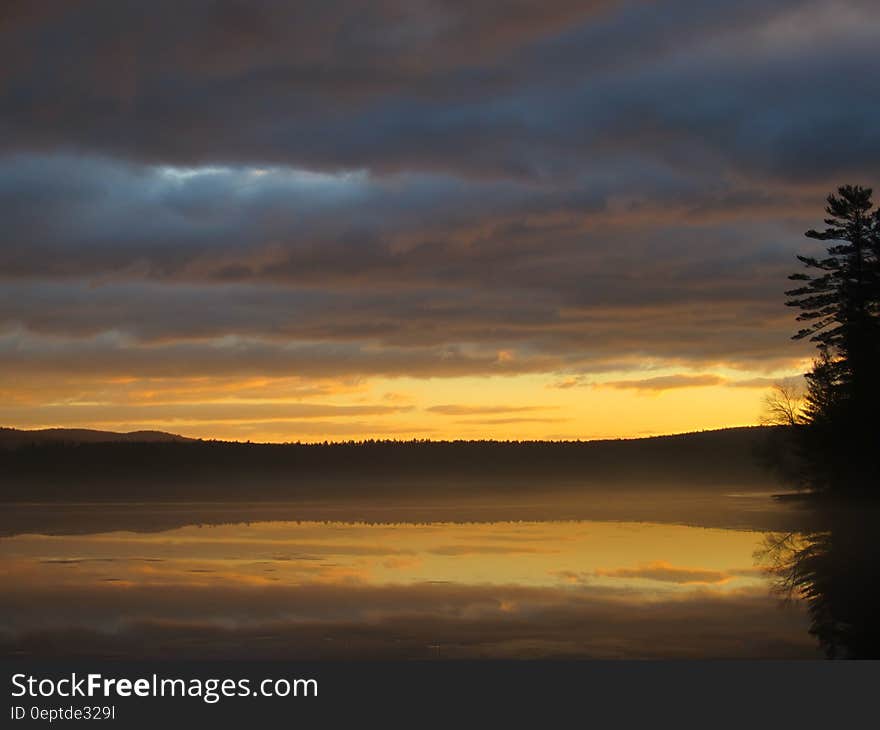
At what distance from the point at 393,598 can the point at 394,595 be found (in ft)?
1.59

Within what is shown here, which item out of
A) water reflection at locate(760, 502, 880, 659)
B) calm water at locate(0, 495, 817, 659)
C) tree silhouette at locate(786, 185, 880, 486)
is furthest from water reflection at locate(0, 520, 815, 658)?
tree silhouette at locate(786, 185, 880, 486)

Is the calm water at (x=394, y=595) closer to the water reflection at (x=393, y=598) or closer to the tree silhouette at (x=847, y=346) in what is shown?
the water reflection at (x=393, y=598)

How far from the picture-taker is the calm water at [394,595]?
17.7m

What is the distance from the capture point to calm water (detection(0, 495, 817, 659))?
697 inches

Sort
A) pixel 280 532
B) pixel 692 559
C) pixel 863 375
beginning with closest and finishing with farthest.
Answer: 1. pixel 692 559
2. pixel 280 532
3. pixel 863 375

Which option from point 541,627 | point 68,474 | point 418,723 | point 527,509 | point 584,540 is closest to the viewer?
point 418,723

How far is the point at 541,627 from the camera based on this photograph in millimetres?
19188

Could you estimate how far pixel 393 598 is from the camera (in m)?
22.9

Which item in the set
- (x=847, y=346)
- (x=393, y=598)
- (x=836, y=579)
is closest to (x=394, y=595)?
(x=393, y=598)

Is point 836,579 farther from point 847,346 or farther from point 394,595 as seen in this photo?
point 847,346

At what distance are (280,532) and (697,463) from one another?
125656 mm

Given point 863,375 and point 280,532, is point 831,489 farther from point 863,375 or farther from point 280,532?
point 280,532

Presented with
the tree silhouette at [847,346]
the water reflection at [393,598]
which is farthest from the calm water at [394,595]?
the tree silhouette at [847,346]

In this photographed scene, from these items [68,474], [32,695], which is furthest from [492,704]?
[68,474]
